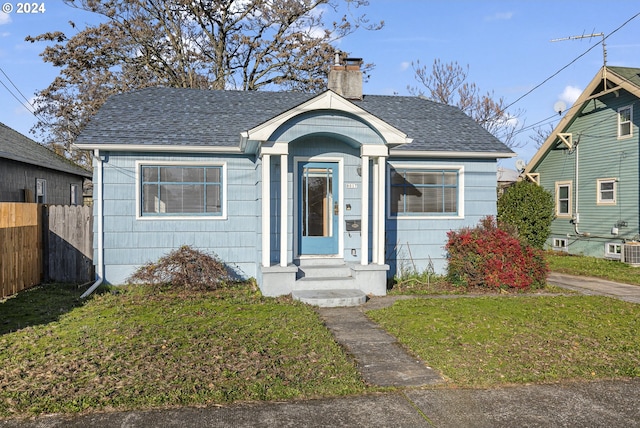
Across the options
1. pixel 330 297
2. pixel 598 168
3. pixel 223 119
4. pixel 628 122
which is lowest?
pixel 330 297

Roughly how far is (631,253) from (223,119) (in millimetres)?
13103

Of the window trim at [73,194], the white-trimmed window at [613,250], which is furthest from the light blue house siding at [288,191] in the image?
the window trim at [73,194]

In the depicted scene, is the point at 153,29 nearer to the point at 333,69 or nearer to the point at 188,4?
the point at 188,4

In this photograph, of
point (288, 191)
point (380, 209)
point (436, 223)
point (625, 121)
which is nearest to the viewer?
point (380, 209)

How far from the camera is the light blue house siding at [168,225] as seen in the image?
34.6ft

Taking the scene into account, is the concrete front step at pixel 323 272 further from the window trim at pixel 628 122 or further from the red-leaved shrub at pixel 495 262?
the window trim at pixel 628 122

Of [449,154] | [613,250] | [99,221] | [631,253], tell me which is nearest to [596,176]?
[613,250]

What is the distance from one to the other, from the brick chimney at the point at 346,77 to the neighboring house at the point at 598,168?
969cm

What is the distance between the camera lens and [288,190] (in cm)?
1031

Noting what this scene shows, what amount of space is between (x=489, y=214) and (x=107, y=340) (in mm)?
8979

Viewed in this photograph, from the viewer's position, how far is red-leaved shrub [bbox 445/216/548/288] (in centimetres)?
1053

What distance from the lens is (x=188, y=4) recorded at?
68.6ft

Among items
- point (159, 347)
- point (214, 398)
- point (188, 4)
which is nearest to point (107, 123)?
point (159, 347)

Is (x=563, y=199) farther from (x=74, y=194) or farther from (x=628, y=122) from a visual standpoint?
(x=74, y=194)
